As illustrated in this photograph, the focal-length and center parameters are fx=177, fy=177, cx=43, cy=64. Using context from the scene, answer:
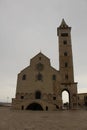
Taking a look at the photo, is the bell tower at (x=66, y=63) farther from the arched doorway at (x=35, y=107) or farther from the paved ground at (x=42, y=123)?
the paved ground at (x=42, y=123)

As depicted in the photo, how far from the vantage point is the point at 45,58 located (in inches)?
1829

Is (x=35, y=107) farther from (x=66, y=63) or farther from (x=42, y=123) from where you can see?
(x=42, y=123)

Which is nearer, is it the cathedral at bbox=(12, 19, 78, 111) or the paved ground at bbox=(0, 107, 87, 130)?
the paved ground at bbox=(0, 107, 87, 130)

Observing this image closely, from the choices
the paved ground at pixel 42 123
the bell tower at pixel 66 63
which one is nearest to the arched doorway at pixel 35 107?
the bell tower at pixel 66 63

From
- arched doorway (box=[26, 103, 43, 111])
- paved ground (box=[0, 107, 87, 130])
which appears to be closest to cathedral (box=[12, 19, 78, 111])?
arched doorway (box=[26, 103, 43, 111])

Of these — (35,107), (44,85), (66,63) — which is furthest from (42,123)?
(66,63)

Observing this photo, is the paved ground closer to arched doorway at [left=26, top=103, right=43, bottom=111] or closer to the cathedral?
the cathedral

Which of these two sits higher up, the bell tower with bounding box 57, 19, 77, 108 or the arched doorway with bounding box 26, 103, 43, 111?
the bell tower with bounding box 57, 19, 77, 108

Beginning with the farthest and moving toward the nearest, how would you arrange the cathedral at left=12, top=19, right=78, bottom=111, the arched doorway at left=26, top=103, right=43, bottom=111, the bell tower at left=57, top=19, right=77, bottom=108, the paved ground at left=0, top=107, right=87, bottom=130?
the bell tower at left=57, top=19, right=77, bottom=108 → the arched doorway at left=26, top=103, right=43, bottom=111 → the cathedral at left=12, top=19, right=78, bottom=111 → the paved ground at left=0, top=107, right=87, bottom=130

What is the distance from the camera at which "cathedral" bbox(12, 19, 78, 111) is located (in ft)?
129

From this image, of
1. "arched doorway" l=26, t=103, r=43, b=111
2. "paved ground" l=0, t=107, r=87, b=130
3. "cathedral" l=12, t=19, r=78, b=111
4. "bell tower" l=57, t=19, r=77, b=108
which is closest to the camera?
"paved ground" l=0, t=107, r=87, b=130

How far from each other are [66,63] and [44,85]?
9.50m

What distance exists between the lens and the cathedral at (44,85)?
39.3 meters

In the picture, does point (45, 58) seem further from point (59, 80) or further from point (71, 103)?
point (71, 103)
